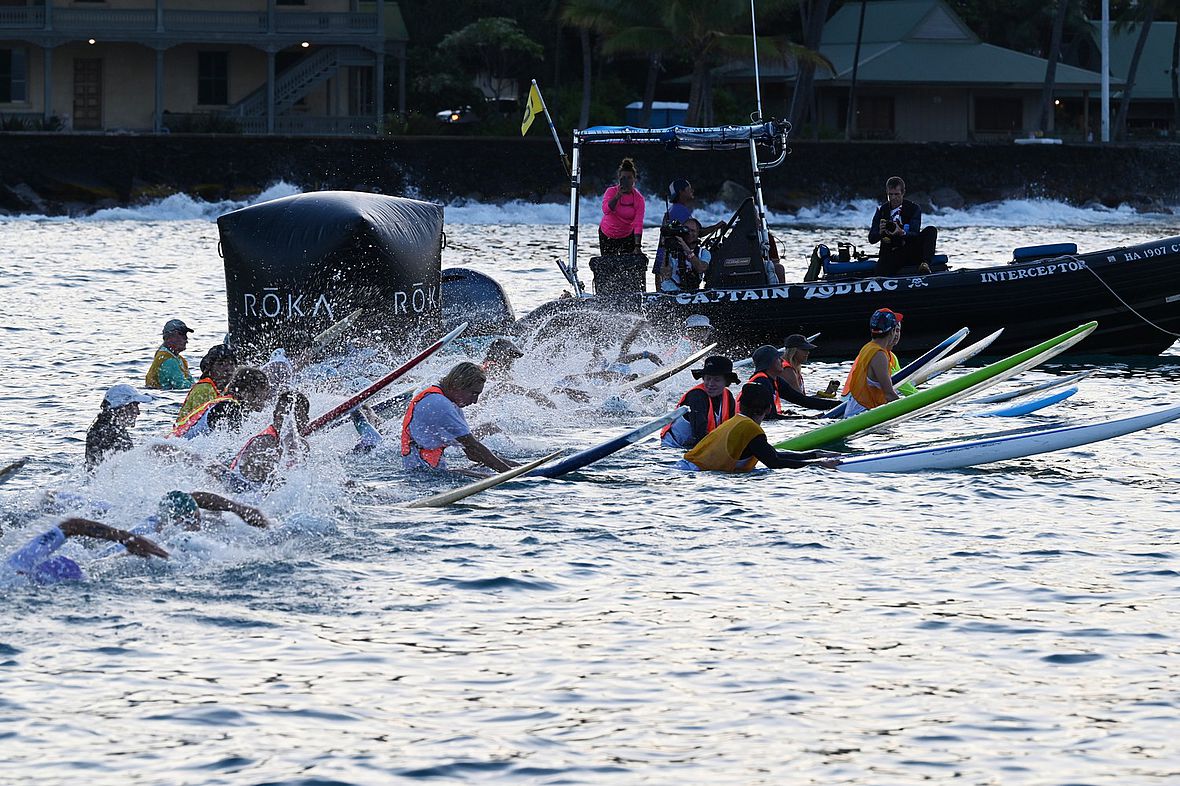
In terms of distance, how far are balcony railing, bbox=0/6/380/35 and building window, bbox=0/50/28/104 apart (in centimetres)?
161

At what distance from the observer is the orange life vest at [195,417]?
11086 millimetres

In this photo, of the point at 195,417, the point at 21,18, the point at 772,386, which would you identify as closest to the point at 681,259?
the point at 772,386

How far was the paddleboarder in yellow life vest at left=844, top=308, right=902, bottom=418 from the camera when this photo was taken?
14.0 meters

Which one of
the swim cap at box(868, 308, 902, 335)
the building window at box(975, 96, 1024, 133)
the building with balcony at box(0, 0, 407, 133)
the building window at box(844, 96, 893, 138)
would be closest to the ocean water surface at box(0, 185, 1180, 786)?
the swim cap at box(868, 308, 902, 335)

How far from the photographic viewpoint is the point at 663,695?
7707mm

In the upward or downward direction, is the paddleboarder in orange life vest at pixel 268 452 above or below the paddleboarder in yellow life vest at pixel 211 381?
below

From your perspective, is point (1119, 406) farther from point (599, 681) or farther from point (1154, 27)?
point (1154, 27)

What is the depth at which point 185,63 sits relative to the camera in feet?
172

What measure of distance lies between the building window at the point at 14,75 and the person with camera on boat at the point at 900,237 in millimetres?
39288

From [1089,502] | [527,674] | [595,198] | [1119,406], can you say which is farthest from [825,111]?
[527,674]

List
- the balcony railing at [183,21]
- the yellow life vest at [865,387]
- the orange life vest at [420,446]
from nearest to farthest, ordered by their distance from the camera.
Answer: the orange life vest at [420,446], the yellow life vest at [865,387], the balcony railing at [183,21]

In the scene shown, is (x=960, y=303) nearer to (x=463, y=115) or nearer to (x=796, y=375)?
(x=796, y=375)

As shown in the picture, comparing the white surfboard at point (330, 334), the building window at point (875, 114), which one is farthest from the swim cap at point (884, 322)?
the building window at point (875, 114)

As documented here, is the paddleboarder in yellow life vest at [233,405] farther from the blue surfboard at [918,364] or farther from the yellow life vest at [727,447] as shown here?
the blue surfboard at [918,364]
